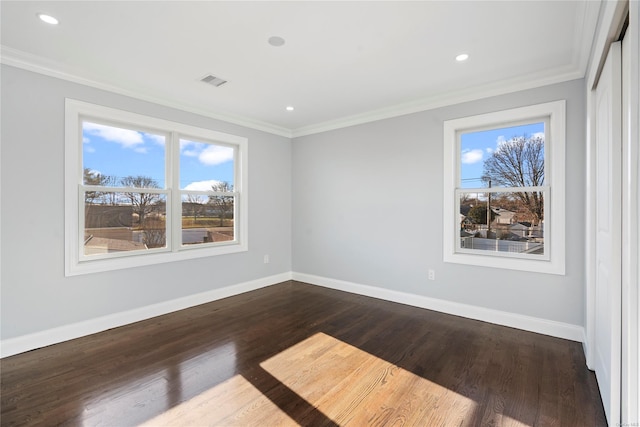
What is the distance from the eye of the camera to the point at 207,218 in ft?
13.6

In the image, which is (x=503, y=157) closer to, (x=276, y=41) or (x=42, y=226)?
(x=276, y=41)

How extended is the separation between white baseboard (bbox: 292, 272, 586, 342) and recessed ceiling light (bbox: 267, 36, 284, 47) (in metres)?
3.19

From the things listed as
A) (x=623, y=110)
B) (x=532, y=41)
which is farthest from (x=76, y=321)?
(x=532, y=41)

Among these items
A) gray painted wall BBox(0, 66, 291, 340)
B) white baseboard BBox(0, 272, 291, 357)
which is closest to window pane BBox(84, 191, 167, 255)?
gray painted wall BBox(0, 66, 291, 340)

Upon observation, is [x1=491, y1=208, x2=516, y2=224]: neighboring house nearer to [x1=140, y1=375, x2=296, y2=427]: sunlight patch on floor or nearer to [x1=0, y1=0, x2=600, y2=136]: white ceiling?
[x1=0, y1=0, x2=600, y2=136]: white ceiling

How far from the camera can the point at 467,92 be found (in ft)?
11.0

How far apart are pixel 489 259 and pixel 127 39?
4.02 m

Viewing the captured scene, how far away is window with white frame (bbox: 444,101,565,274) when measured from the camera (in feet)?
9.61

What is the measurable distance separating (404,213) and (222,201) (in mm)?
2590

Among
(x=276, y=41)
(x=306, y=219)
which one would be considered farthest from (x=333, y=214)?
(x=276, y=41)

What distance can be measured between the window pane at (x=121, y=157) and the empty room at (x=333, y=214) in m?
0.02

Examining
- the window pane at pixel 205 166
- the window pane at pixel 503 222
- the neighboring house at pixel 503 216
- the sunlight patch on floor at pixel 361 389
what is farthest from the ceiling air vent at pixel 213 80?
the neighboring house at pixel 503 216

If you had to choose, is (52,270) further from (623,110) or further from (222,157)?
(623,110)

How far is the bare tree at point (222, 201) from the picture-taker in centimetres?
424
